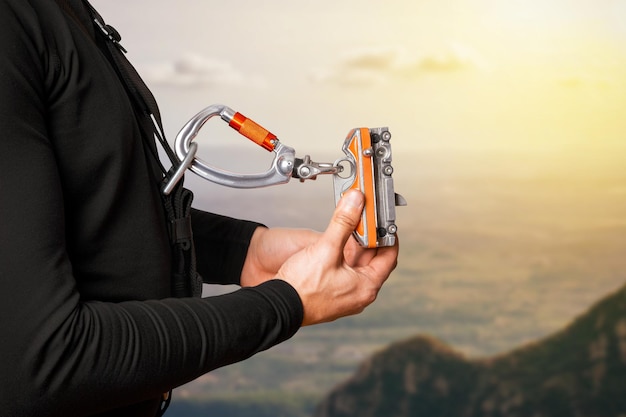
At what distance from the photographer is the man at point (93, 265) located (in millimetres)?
811

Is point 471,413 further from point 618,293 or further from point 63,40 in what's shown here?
point 63,40

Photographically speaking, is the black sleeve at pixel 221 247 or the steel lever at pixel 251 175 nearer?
the steel lever at pixel 251 175

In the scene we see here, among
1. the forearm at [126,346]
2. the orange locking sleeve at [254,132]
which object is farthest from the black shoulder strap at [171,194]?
the forearm at [126,346]

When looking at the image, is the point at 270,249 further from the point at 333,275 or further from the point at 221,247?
the point at 333,275

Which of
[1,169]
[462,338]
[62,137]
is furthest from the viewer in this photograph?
[462,338]

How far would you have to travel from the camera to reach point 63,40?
917 millimetres

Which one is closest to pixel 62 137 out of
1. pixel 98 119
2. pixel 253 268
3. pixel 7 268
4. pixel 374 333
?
pixel 98 119

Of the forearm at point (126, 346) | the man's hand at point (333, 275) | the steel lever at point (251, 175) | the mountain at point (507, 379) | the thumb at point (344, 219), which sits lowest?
the mountain at point (507, 379)

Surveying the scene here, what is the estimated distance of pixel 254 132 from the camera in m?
1.18

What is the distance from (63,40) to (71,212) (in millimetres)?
189

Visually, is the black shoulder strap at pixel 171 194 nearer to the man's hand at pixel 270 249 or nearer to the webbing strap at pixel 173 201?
the webbing strap at pixel 173 201

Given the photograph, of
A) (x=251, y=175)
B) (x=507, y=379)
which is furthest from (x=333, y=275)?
(x=507, y=379)

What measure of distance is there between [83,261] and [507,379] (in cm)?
261

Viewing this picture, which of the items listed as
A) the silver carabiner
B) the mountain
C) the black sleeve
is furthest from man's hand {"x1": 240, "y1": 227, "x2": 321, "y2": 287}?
the mountain
